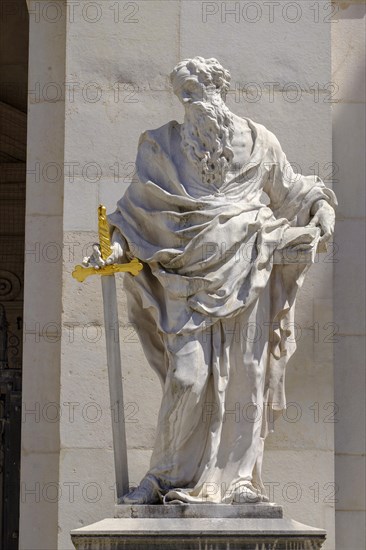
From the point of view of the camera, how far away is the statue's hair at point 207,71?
527 inches

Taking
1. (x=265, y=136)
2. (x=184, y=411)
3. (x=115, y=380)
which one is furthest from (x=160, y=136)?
(x=184, y=411)

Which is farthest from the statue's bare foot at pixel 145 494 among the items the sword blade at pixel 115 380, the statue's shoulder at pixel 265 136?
the statue's shoulder at pixel 265 136

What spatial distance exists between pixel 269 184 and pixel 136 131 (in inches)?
59.9

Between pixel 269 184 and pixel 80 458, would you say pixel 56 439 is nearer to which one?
pixel 80 458

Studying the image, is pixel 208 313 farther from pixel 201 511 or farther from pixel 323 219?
pixel 201 511

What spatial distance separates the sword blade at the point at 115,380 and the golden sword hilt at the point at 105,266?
0.12 m

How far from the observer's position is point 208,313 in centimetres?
1304

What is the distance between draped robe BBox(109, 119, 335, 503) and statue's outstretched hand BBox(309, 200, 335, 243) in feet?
0.67

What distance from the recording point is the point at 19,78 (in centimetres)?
1831

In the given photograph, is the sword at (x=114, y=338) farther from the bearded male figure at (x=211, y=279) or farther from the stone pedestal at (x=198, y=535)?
the stone pedestal at (x=198, y=535)

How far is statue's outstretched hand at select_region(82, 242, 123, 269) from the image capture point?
13035 mm

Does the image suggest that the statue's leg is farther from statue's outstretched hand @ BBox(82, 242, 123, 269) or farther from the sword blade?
statue's outstretched hand @ BBox(82, 242, 123, 269)

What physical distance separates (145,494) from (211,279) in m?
1.26

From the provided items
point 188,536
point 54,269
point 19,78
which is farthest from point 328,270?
point 19,78
